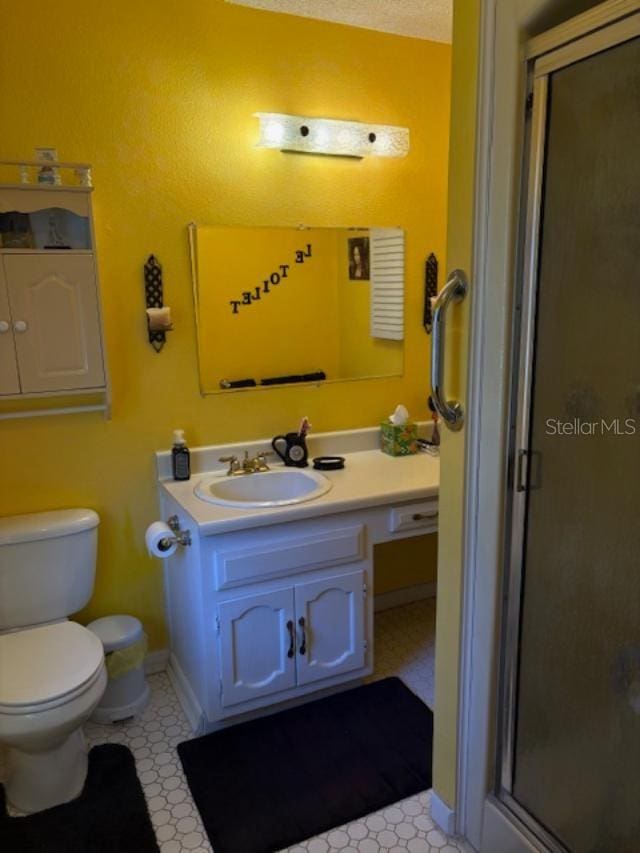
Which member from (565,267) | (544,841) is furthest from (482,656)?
(565,267)

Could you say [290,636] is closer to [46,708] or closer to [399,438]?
[46,708]

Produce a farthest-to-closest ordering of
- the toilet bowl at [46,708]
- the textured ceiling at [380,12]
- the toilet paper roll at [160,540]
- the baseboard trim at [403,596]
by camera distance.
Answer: the baseboard trim at [403,596] → the textured ceiling at [380,12] → the toilet paper roll at [160,540] → the toilet bowl at [46,708]

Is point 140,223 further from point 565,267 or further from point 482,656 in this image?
point 482,656

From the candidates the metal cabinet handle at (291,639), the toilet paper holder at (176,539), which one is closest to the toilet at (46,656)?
the toilet paper holder at (176,539)

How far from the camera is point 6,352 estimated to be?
78.2 inches

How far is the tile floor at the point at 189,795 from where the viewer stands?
169cm

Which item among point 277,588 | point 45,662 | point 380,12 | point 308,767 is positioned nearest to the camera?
point 45,662

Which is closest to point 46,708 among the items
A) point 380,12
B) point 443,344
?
point 443,344

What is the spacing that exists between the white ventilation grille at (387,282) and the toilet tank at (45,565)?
139 cm

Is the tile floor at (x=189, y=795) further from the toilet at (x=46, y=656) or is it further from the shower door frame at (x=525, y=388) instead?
the shower door frame at (x=525, y=388)

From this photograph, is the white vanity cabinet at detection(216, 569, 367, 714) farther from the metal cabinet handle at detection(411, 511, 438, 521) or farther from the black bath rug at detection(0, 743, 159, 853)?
the black bath rug at detection(0, 743, 159, 853)

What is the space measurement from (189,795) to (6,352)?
146cm

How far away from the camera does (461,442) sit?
1481 mm

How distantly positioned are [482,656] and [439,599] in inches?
6.9
